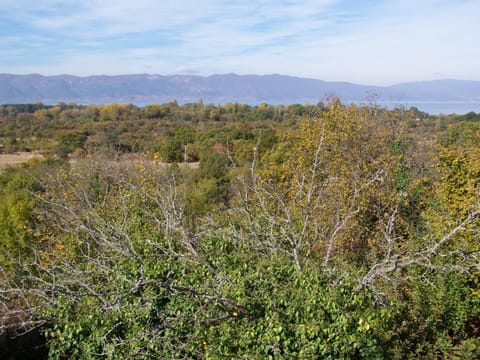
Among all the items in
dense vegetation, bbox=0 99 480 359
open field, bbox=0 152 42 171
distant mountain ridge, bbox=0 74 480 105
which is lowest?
open field, bbox=0 152 42 171

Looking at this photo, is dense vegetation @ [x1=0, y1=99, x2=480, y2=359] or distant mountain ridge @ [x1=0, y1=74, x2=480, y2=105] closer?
dense vegetation @ [x1=0, y1=99, x2=480, y2=359]

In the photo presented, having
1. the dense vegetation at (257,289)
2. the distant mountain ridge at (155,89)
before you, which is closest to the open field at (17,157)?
the dense vegetation at (257,289)

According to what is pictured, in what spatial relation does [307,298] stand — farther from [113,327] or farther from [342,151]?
[342,151]

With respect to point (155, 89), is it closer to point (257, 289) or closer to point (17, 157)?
point (17, 157)

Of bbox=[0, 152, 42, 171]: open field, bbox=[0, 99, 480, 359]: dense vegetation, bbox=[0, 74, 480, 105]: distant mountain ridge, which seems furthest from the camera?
bbox=[0, 74, 480, 105]: distant mountain ridge

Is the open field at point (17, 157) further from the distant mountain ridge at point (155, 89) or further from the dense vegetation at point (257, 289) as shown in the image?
the distant mountain ridge at point (155, 89)

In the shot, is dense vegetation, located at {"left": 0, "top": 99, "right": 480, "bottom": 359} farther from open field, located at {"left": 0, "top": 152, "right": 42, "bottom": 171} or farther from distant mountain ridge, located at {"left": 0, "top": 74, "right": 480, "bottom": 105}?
distant mountain ridge, located at {"left": 0, "top": 74, "right": 480, "bottom": 105}

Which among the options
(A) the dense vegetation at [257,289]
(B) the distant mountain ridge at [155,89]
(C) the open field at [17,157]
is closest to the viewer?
(A) the dense vegetation at [257,289]

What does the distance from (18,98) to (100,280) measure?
420 ft

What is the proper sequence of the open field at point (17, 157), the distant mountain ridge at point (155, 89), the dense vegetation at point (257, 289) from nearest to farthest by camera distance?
1. the dense vegetation at point (257, 289)
2. the open field at point (17, 157)
3. the distant mountain ridge at point (155, 89)

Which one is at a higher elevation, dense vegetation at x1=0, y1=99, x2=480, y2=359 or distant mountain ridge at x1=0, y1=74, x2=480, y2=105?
distant mountain ridge at x1=0, y1=74, x2=480, y2=105

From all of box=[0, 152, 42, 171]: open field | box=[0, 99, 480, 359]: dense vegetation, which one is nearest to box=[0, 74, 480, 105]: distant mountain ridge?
box=[0, 152, 42, 171]: open field

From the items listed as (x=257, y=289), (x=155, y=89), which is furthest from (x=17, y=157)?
(x=155, y=89)

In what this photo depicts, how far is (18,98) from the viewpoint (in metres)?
116
